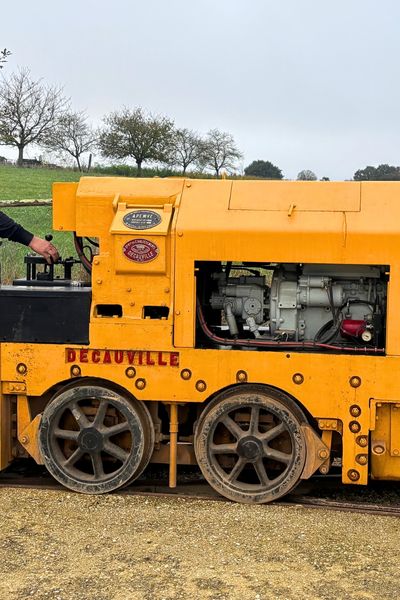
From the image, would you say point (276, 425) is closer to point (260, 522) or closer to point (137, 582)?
point (260, 522)

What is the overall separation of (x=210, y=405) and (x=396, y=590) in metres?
1.78

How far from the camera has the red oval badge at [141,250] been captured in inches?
201

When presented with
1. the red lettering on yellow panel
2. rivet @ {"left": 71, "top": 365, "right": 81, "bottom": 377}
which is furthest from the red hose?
rivet @ {"left": 71, "top": 365, "right": 81, "bottom": 377}

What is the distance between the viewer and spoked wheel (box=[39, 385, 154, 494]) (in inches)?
209

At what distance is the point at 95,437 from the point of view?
5320mm

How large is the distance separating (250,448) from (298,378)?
1.96 ft

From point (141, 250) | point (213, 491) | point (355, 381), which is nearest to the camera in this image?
point (355, 381)

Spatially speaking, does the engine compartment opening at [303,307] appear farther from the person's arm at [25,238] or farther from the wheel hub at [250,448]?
the person's arm at [25,238]

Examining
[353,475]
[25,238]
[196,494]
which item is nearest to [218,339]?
[196,494]

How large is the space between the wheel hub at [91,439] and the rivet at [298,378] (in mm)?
1436

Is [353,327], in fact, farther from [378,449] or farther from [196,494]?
[196,494]

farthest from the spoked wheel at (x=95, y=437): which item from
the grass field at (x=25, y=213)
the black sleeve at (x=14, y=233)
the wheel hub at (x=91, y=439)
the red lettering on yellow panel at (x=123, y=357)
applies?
the grass field at (x=25, y=213)

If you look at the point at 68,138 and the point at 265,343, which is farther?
the point at 68,138

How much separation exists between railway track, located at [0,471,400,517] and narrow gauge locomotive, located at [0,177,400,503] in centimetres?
20
